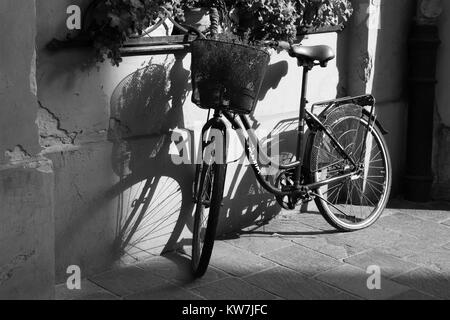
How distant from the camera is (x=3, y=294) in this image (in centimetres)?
363

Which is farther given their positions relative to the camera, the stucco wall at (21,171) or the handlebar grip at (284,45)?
the handlebar grip at (284,45)

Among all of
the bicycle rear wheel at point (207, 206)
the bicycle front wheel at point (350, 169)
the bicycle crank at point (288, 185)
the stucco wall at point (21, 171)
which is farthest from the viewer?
the bicycle front wheel at point (350, 169)

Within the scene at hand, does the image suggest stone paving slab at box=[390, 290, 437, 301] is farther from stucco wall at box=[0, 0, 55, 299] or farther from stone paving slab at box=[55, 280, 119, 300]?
stucco wall at box=[0, 0, 55, 299]

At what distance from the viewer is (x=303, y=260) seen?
185 inches

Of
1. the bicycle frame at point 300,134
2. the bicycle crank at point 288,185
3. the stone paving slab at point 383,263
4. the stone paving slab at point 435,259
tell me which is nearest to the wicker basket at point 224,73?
the bicycle frame at point 300,134

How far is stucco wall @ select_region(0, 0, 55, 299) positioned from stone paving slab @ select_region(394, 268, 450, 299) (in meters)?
2.01

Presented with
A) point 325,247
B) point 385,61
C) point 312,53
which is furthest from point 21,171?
point 385,61

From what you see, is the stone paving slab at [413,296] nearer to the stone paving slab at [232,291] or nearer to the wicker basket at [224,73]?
the stone paving slab at [232,291]

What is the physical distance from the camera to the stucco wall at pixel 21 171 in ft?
11.6

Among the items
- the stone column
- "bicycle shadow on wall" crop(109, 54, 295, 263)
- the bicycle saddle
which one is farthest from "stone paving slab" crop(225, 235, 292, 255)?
the stone column
